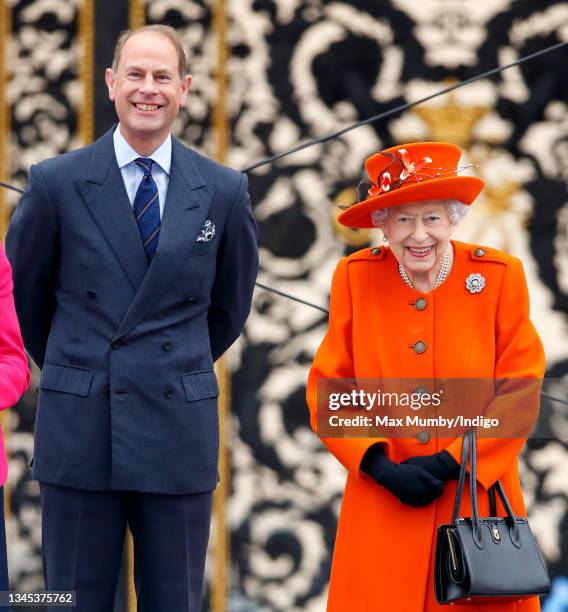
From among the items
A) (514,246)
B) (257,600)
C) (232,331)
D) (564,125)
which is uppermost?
(564,125)

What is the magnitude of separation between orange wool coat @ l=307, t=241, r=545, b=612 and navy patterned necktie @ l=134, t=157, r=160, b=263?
17.7 inches

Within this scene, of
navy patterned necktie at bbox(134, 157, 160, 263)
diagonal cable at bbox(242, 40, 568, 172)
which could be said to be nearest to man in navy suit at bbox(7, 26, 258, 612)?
navy patterned necktie at bbox(134, 157, 160, 263)

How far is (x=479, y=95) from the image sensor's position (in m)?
4.84

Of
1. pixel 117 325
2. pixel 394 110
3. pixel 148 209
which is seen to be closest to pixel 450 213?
pixel 148 209

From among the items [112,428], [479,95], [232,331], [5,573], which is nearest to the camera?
[5,573]

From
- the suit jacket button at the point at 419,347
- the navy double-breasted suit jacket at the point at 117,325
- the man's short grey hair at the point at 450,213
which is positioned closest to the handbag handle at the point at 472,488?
the suit jacket button at the point at 419,347

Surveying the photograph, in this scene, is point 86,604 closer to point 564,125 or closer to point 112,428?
point 112,428

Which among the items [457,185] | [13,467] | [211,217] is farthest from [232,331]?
[13,467]

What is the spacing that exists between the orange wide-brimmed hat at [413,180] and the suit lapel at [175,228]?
34cm

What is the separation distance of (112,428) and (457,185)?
0.94m

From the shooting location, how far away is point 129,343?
3.76m

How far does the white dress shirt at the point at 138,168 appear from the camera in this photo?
3863 millimetres

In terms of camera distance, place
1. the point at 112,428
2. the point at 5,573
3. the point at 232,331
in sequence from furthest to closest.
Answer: the point at 232,331 < the point at 112,428 < the point at 5,573

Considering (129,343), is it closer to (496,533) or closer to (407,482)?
(407,482)
